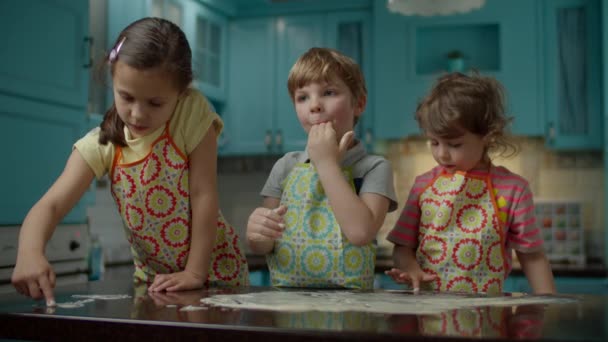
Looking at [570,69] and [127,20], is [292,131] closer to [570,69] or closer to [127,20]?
[127,20]

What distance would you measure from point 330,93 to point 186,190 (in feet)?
0.95

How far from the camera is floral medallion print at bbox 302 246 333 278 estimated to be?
994 mm

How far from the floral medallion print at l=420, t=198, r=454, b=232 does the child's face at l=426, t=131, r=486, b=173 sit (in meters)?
0.07

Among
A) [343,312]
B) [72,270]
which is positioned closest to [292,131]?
[72,270]

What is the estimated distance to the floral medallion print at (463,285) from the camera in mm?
1040

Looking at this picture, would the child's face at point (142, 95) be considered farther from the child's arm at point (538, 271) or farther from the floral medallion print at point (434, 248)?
the child's arm at point (538, 271)

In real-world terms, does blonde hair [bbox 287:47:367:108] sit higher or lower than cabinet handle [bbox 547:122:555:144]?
lower

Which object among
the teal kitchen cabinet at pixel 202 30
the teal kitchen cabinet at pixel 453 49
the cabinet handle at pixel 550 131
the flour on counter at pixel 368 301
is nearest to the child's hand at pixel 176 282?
the flour on counter at pixel 368 301

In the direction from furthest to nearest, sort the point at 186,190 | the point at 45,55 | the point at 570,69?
the point at 570,69, the point at 45,55, the point at 186,190

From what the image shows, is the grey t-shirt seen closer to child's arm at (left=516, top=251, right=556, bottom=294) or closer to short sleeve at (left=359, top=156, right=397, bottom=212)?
short sleeve at (left=359, top=156, right=397, bottom=212)

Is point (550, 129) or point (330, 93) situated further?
point (550, 129)

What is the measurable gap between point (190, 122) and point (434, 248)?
47 centimetres

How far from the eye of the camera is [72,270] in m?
1.92

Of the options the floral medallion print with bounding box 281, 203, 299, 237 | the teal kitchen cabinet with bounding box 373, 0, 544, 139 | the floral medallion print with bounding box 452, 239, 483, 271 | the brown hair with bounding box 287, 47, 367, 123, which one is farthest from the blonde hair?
the teal kitchen cabinet with bounding box 373, 0, 544, 139
